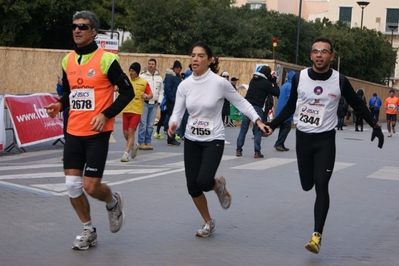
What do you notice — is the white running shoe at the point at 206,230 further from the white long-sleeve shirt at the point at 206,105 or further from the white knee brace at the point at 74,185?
the white knee brace at the point at 74,185

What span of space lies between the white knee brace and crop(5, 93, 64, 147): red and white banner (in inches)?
349

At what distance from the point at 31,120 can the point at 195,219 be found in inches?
326

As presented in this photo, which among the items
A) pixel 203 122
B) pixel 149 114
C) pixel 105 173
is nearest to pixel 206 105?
pixel 203 122

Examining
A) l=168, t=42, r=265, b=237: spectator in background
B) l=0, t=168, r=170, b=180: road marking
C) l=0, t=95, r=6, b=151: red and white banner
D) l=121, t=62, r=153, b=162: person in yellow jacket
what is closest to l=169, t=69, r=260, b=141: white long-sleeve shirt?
l=168, t=42, r=265, b=237: spectator in background

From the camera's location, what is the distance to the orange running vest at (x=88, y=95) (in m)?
6.88

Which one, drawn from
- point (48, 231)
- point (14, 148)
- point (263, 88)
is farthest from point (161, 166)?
point (48, 231)

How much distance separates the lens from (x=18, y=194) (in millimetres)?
10062

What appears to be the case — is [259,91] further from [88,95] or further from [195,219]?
[88,95]

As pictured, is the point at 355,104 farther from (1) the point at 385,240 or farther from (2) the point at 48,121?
(2) the point at 48,121

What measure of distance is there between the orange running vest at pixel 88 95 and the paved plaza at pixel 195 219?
107cm

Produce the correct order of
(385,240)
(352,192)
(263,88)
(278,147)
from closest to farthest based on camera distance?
(385,240) < (352,192) < (263,88) < (278,147)

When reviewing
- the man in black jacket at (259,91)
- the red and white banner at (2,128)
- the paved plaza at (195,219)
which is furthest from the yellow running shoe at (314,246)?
the red and white banner at (2,128)

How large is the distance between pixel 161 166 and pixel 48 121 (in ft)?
12.4

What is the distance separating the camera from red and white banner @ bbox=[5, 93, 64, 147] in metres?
15.6
